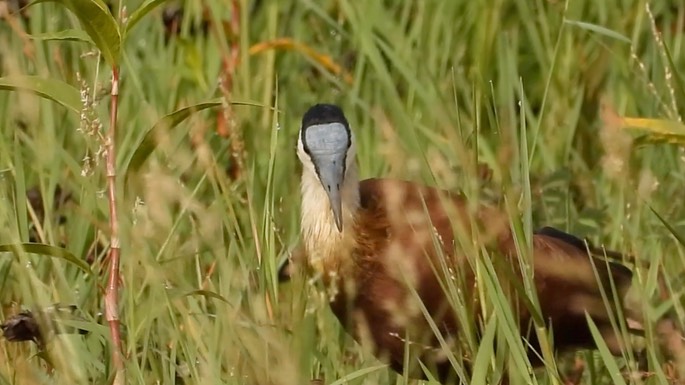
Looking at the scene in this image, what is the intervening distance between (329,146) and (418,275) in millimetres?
315

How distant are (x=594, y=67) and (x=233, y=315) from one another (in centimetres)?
203

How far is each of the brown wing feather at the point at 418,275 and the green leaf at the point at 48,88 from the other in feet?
2.43

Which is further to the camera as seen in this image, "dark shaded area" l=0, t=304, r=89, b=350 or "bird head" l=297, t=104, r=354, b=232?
"bird head" l=297, t=104, r=354, b=232

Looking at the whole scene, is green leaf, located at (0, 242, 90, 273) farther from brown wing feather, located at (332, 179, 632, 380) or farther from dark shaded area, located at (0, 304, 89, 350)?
brown wing feather, located at (332, 179, 632, 380)

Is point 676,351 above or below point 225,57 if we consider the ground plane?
below

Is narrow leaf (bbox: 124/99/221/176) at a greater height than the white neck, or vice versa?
narrow leaf (bbox: 124/99/221/176)

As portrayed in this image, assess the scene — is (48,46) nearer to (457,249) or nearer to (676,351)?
(457,249)

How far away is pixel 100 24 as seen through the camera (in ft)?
7.04

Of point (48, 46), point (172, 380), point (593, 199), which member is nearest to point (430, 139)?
point (593, 199)

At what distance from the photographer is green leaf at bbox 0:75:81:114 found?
2098 mm

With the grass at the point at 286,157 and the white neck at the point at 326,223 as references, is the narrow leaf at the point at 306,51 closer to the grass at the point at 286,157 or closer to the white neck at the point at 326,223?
the grass at the point at 286,157

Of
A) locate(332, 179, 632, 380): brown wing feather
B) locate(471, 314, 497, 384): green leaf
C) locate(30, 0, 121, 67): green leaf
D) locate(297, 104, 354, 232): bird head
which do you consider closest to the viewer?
locate(30, 0, 121, 67): green leaf

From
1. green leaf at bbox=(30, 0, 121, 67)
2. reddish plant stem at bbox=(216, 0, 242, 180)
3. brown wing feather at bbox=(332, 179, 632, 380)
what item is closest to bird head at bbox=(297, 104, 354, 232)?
brown wing feather at bbox=(332, 179, 632, 380)

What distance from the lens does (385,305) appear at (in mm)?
2873
